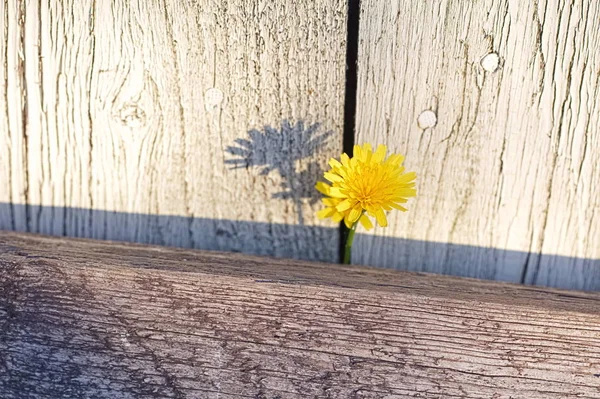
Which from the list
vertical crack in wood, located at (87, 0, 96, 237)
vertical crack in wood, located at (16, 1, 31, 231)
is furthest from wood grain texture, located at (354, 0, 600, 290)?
vertical crack in wood, located at (16, 1, 31, 231)

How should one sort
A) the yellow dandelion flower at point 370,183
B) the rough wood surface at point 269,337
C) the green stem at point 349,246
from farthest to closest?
the green stem at point 349,246
the yellow dandelion flower at point 370,183
the rough wood surface at point 269,337

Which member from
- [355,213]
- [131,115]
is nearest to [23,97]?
[131,115]

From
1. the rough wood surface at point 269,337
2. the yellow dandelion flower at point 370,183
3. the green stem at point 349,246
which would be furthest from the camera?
the green stem at point 349,246

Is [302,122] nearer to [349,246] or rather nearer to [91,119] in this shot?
[349,246]

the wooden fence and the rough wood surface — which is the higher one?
the wooden fence

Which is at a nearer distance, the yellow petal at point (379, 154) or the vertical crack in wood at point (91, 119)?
the yellow petal at point (379, 154)

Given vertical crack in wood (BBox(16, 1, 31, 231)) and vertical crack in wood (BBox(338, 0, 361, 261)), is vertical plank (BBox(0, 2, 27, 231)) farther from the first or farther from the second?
vertical crack in wood (BBox(338, 0, 361, 261))

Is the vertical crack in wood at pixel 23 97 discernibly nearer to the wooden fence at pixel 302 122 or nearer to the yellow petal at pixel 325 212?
the wooden fence at pixel 302 122

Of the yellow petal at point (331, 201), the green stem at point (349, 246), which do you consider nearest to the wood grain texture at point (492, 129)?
the green stem at point (349, 246)
